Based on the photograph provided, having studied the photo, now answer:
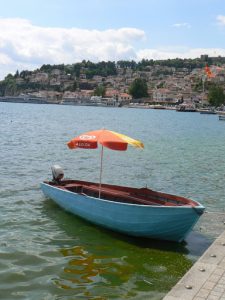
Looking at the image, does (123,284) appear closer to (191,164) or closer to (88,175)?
(88,175)

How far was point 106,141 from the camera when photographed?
43.1 ft

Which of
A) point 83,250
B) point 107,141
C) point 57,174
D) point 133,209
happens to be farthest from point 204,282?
point 57,174

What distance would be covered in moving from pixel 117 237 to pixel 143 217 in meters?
1.25

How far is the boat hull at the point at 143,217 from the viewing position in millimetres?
11430

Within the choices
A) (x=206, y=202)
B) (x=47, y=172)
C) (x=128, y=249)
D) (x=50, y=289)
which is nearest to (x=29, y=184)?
(x=47, y=172)

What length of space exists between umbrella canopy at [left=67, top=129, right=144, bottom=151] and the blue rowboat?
1.47 m

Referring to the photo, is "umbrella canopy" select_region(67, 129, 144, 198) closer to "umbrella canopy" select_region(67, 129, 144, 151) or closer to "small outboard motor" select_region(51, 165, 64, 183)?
"umbrella canopy" select_region(67, 129, 144, 151)

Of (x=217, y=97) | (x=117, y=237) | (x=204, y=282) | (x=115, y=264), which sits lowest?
(x=115, y=264)

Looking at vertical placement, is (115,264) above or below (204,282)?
below

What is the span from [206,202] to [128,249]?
641cm

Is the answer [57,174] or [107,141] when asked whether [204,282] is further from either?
[57,174]

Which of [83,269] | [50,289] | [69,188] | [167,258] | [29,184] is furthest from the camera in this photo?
[29,184]

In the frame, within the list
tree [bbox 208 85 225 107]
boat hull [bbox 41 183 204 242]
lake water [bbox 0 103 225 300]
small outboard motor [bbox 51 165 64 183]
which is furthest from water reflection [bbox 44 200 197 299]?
tree [bbox 208 85 225 107]

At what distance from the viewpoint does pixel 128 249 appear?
11852 millimetres
